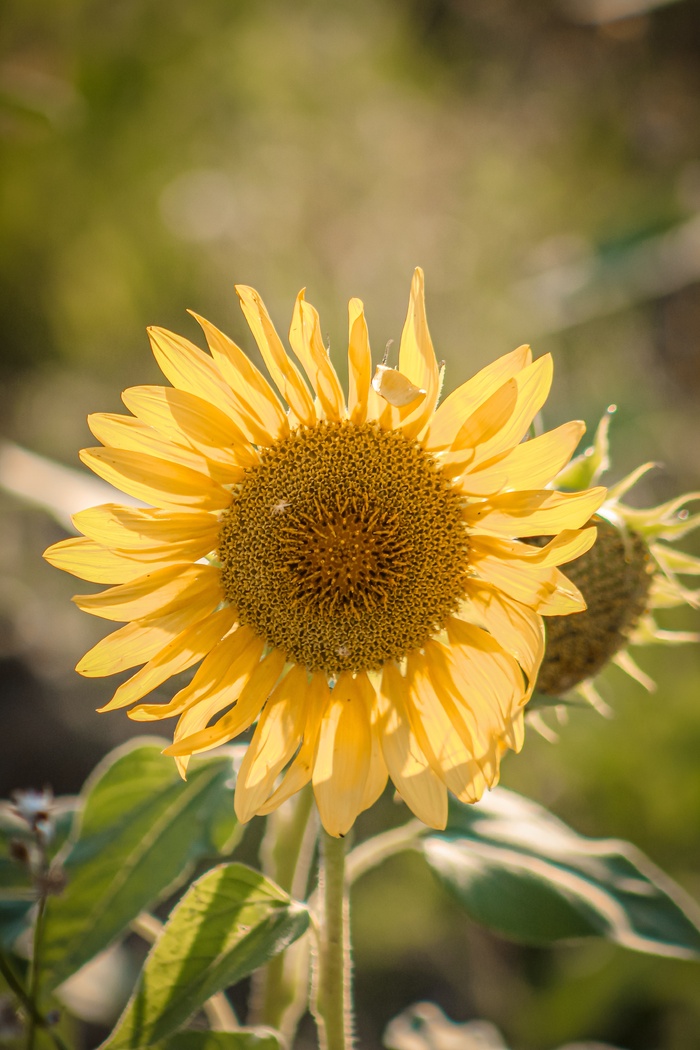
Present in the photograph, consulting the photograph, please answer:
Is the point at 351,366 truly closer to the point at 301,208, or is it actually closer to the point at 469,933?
the point at 469,933

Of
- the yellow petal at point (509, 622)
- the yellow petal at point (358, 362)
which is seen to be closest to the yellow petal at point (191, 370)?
the yellow petal at point (358, 362)

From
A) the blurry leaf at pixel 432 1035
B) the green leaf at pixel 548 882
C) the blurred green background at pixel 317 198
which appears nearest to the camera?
the green leaf at pixel 548 882

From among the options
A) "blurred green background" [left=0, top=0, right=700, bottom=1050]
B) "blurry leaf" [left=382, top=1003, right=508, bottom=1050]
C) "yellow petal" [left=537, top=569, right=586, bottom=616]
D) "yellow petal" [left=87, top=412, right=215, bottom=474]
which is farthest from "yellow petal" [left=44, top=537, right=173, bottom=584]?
"blurred green background" [left=0, top=0, right=700, bottom=1050]

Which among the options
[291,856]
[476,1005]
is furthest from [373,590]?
[476,1005]

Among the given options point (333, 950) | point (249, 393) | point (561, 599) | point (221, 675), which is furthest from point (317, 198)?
point (333, 950)

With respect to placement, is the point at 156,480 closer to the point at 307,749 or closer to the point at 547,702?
the point at 307,749

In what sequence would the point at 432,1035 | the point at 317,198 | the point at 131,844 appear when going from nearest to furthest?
the point at 131,844, the point at 432,1035, the point at 317,198

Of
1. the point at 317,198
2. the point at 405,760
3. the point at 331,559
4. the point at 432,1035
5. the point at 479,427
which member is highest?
the point at 317,198

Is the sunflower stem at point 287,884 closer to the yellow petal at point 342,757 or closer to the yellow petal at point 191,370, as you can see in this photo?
the yellow petal at point 342,757
